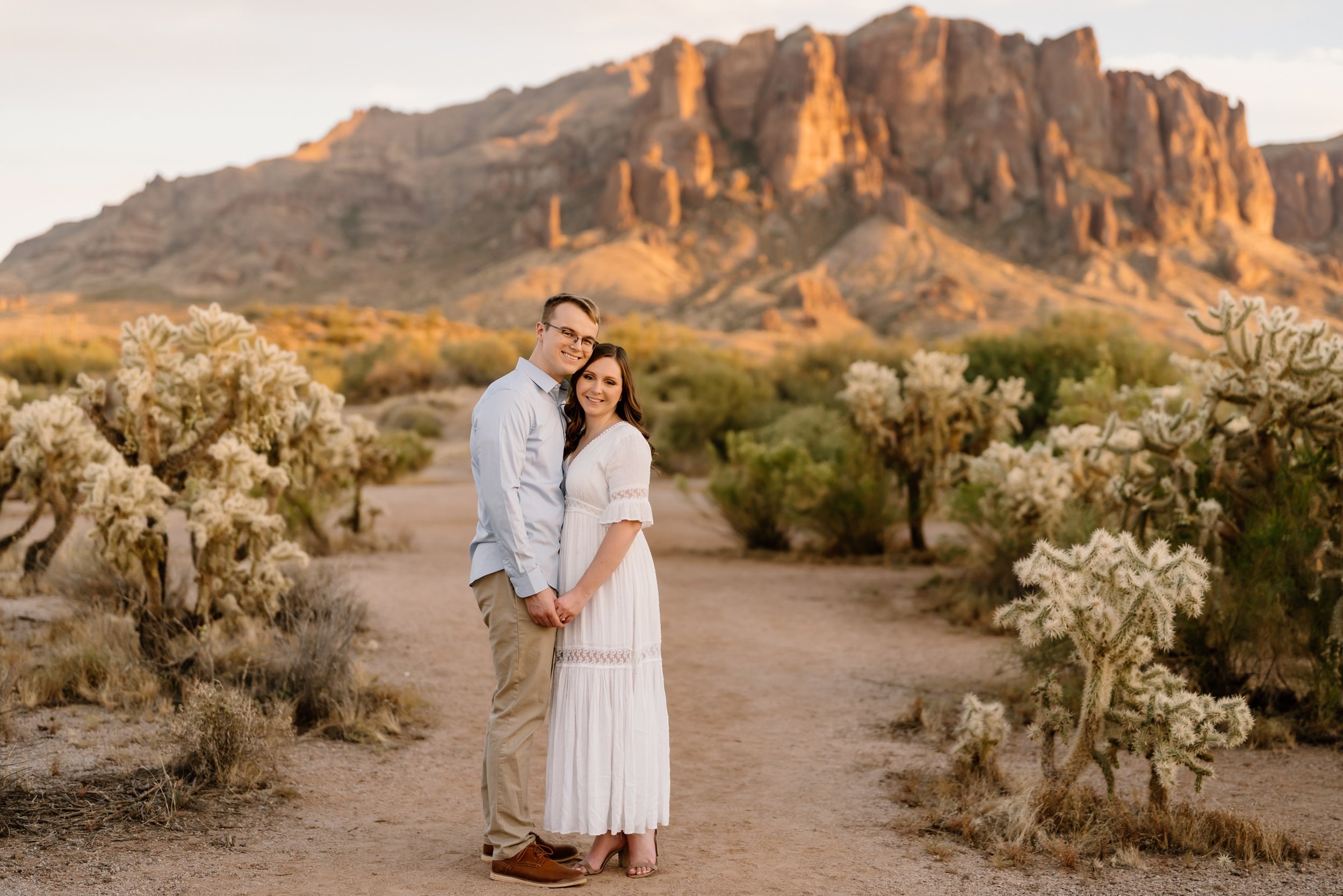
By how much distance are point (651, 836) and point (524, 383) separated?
1890 millimetres

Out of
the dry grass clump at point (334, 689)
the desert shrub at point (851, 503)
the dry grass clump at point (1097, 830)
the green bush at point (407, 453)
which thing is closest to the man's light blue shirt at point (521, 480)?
the dry grass clump at point (1097, 830)

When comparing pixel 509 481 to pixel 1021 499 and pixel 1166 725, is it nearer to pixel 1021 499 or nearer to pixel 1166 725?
pixel 1166 725

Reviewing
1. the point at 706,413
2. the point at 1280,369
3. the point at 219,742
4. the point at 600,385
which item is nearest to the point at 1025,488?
the point at 1280,369

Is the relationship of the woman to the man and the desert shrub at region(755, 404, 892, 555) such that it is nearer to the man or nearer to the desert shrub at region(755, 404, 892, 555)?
the man

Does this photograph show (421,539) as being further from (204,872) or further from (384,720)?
(204,872)

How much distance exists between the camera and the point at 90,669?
6.79 meters

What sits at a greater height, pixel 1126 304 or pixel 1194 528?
pixel 1126 304

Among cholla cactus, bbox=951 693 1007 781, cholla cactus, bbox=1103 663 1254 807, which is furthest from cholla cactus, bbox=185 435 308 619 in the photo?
cholla cactus, bbox=1103 663 1254 807

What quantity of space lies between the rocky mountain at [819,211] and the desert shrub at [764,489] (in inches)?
2092

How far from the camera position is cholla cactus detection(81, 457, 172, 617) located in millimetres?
7207

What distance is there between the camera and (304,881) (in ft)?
14.0

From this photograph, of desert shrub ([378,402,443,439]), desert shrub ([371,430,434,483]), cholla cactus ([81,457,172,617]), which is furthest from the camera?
desert shrub ([378,402,443,439])

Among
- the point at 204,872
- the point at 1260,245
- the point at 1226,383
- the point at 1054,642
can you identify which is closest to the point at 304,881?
the point at 204,872

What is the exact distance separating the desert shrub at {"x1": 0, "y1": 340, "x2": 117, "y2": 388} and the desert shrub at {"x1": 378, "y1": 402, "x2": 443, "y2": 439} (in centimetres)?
1056
